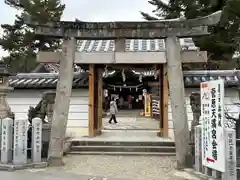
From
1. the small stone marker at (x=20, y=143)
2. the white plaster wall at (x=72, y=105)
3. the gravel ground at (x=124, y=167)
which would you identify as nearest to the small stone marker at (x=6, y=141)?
the small stone marker at (x=20, y=143)

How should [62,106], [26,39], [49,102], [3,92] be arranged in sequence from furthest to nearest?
[26,39]
[3,92]
[49,102]
[62,106]

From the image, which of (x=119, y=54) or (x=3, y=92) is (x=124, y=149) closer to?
(x=119, y=54)

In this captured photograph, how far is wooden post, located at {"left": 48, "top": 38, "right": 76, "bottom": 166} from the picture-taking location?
31.0 feet

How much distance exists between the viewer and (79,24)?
9719 millimetres

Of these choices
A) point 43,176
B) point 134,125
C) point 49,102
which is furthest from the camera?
point 134,125

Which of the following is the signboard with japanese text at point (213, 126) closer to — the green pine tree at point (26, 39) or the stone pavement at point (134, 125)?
the stone pavement at point (134, 125)

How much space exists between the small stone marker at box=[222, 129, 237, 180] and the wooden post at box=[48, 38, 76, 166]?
4.44 meters

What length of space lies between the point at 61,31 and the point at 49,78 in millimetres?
6467

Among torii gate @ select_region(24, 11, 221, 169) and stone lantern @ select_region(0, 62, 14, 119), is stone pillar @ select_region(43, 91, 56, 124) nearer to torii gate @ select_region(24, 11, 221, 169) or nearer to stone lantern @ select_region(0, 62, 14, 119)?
stone lantern @ select_region(0, 62, 14, 119)

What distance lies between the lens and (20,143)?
917 centimetres

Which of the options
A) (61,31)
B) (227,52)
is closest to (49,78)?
(61,31)

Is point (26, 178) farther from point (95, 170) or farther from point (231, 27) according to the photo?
point (231, 27)

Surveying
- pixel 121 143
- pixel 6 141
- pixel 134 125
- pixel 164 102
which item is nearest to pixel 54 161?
pixel 6 141

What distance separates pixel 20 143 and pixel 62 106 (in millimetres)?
1447
